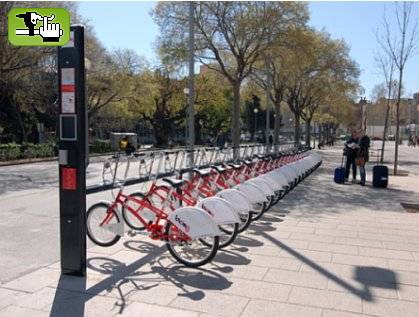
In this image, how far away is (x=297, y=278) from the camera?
5234 millimetres

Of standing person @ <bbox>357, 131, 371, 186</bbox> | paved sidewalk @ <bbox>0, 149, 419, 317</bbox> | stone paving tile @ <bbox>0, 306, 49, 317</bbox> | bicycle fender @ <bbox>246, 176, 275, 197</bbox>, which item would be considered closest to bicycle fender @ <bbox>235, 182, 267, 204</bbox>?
bicycle fender @ <bbox>246, 176, 275, 197</bbox>

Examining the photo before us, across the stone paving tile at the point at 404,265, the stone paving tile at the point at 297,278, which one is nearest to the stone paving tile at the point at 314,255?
the stone paving tile at the point at 297,278

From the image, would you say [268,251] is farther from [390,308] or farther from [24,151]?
[24,151]

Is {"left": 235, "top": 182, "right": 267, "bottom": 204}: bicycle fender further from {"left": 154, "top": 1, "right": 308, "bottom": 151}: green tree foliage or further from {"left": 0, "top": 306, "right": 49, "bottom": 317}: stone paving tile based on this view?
{"left": 154, "top": 1, "right": 308, "bottom": 151}: green tree foliage

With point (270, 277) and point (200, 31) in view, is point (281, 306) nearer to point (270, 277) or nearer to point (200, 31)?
point (270, 277)

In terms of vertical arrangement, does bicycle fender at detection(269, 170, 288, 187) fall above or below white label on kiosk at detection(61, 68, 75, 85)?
below

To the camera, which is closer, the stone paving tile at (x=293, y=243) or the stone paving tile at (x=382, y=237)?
the stone paving tile at (x=293, y=243)

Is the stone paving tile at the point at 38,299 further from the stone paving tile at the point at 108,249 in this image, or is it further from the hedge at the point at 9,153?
the hedge at the point at 9,153

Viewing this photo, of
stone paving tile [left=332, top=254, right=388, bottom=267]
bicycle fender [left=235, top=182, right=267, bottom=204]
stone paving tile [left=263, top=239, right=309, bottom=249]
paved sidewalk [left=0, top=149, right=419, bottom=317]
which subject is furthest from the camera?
bicycle fender [left=235, top=182, right=267, bottom=204]

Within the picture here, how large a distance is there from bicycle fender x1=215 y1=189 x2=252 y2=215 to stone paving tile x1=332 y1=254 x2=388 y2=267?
1395 mm

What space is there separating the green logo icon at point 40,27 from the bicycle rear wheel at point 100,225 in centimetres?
216

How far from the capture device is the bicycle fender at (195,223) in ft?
17.5

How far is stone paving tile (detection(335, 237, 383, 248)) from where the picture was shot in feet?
22.6

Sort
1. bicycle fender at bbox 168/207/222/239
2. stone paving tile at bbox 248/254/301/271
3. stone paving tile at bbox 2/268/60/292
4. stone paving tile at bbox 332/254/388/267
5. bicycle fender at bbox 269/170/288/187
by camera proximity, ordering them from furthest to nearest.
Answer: bicycle fender at bbox 269/170/288/187
stone paving tile at bbox 332/254/388/267
stone paving tile at bbox 248/254/301/271
bicycle fender at bbox 168/207/222/239
stone paving tile at bbox 2/268/60/292
